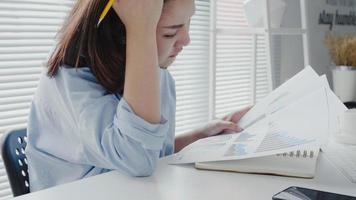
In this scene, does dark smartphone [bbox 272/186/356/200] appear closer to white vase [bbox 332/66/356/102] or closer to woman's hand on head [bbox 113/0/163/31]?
woman's hand on head [bbox 113/0/163/31]

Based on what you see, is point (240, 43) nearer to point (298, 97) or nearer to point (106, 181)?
point (298, 97)

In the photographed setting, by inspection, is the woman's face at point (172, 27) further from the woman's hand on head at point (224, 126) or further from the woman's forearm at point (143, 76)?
the woman's hand on head at point (224, 126)

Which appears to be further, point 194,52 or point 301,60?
point 301,60

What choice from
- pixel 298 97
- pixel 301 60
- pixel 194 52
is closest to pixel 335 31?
pixel 301 60

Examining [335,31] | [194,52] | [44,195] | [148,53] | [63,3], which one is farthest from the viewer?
[335,31]

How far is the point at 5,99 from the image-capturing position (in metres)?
1.35

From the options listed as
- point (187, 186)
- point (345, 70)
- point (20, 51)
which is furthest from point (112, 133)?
point (345, 70)

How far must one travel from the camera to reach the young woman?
683 mm

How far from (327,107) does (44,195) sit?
1.55ft

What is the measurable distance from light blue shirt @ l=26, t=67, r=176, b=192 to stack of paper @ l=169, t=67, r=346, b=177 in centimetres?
9

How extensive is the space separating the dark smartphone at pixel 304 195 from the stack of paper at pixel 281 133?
8cm

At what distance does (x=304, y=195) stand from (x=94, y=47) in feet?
1.46

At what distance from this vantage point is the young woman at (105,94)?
2.24ft

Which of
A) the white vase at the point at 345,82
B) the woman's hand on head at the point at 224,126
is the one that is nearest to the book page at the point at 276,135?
the woman's hand on head at the point at 224,126
